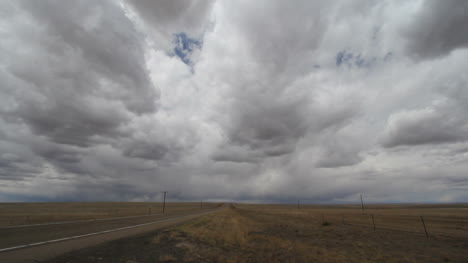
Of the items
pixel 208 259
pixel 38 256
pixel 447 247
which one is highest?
pixel 38 256

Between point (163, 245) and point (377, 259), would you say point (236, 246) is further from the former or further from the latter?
point (377, 259)

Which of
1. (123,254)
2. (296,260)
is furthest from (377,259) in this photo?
(123,254)

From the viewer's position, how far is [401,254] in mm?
18531

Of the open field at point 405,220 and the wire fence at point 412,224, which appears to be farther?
the open field at point 405,220

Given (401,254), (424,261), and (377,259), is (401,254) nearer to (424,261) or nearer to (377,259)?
(424,261)

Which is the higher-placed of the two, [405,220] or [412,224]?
[412,224]

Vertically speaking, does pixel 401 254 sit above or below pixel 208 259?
below

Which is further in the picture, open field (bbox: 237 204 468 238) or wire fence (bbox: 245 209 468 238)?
open field (bbox: 237 204 468 238)

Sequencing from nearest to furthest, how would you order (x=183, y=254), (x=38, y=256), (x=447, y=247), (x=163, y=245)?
1. (x=38, y=256)
2. (x=183, y=254)
3. (x=163, y=245)
4. (x=447, y=247)

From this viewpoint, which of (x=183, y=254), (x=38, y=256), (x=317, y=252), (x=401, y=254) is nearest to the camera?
(x=38, y=256)

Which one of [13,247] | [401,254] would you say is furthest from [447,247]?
[13,247]

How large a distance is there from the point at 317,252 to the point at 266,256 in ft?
16.4

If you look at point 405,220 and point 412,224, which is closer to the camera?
point 412,224

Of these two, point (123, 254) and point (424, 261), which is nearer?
point (123, 254)
